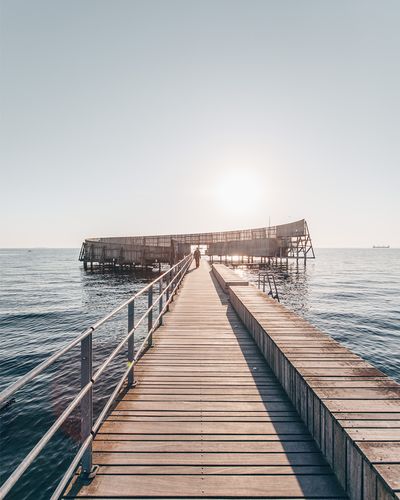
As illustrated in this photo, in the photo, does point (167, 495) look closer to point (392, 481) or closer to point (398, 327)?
point (392, 481)

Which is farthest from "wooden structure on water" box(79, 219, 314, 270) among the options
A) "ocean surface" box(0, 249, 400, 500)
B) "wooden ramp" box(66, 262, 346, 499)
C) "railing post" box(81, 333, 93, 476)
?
"railing post" box(81, 333, 93, 476)

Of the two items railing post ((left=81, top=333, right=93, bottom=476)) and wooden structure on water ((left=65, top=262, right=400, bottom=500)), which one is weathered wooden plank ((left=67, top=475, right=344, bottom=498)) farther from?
railing post ((left=81, top=333, right=93, bottom=476))

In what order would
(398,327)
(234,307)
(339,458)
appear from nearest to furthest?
1. (339,458)
2. (234,307)
3. (398,327)

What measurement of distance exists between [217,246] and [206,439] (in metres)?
51.2

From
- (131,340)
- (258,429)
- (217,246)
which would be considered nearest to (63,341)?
(131,340)

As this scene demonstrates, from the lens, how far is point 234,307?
9336mm

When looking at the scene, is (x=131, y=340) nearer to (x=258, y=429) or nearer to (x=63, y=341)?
(x=258, y=429)

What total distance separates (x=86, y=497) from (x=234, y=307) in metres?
7.35

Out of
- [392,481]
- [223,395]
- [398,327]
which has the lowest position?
[398,327]

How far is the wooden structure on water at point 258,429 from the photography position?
7.66ft

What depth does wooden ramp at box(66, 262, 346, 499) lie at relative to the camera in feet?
7.86

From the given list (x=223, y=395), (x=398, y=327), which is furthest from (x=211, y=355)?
(x=398, y=327)

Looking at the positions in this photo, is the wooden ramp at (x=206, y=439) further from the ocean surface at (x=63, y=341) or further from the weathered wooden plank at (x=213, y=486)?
the ocean surface at (x=63, y=341)

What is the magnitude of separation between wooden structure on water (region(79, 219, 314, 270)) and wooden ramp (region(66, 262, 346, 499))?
35221mm
